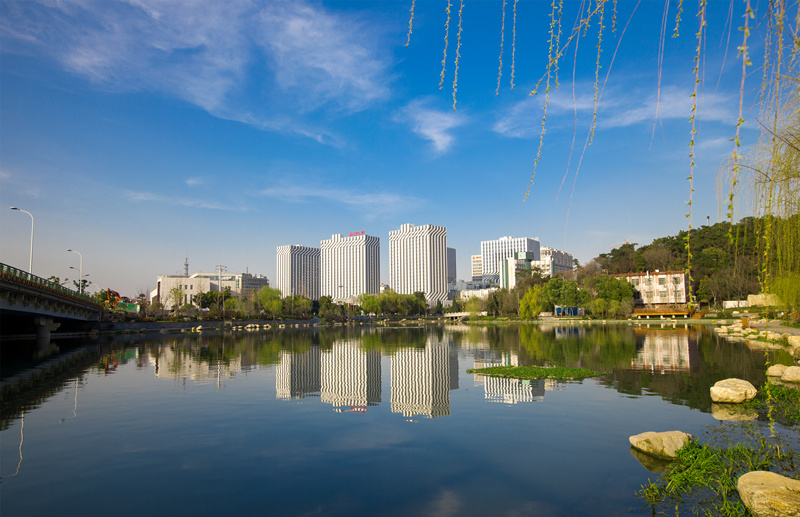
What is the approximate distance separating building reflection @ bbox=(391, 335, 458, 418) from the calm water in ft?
0.52

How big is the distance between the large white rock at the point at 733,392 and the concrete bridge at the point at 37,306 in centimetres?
4148

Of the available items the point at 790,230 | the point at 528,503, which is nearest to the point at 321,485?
the point at 528,503

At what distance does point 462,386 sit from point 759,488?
548 inches

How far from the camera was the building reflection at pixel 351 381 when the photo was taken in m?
18.2

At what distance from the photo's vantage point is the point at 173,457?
11367mm

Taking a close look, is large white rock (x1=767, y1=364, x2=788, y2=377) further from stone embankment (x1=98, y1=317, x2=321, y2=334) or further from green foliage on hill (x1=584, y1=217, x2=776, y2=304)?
stone embankment (x1=98, y1=317, x2=321, y2=334)

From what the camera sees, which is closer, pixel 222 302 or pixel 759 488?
pixel 759 488

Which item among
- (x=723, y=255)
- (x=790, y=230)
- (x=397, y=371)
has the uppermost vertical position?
(x=723, y=255)

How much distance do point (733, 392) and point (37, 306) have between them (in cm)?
4996

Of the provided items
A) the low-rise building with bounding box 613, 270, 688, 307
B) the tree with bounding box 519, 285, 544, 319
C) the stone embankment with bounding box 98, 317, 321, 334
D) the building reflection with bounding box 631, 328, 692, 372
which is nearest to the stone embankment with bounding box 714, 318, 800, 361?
the building reflection with bounding box 631, 328, 692, 372

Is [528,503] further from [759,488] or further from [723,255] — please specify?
[723,255]

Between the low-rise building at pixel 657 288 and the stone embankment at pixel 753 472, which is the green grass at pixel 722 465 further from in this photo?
the low-rise building at pixel 657 288

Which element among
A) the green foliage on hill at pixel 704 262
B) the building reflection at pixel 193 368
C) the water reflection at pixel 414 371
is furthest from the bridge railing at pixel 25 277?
the green foliage on hill at pixel 704 262

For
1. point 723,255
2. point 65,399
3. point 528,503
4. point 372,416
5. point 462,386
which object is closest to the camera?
point 528,503
